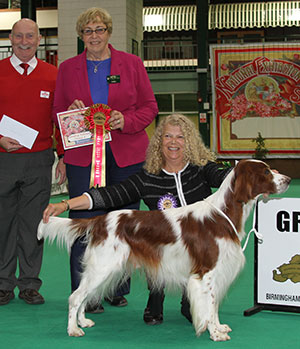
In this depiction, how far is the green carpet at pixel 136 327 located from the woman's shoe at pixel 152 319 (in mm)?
32

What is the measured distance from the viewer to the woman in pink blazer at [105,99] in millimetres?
3090

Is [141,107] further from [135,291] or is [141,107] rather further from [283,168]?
[283,168]

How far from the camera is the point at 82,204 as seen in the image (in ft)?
8.98

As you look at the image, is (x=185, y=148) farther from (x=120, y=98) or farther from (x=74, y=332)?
(x=74, y=332)

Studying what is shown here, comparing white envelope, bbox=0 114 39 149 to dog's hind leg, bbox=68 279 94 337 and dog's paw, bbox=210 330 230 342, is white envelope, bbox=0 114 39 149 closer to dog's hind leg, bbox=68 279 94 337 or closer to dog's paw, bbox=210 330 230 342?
dog's hind leg, bbox=68 279 94 337

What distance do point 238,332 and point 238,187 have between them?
2.45 feet

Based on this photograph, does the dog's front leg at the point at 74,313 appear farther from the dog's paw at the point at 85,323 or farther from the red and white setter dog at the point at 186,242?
the dog's paw at the point at 85,323

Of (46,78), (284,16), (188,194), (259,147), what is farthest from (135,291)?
(284,16)

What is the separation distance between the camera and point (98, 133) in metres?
3.06

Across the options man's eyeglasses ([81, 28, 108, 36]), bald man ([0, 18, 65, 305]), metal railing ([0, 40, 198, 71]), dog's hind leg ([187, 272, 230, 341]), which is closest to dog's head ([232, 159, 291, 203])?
dog's hind leg ([187, 272, 230, 341])

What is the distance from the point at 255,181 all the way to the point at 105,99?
107 cm

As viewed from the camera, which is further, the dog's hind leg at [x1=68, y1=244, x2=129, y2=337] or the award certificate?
the award certificate

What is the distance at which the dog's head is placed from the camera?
2555 millimetres

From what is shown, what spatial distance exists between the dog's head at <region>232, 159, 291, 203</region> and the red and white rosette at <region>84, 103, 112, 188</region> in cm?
83
